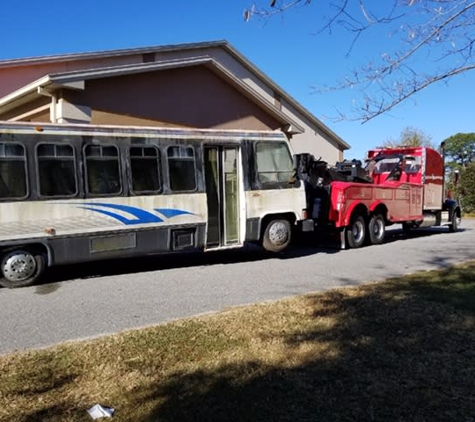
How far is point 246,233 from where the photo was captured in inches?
441

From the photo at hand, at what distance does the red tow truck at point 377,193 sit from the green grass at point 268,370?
669cm

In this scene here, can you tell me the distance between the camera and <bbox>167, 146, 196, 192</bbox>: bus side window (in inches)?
405

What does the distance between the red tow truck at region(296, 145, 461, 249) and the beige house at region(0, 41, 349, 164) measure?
411 centimetres

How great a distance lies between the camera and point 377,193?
48.7 ft

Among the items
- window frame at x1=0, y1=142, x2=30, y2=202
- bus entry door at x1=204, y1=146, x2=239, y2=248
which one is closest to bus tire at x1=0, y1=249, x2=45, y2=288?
window frame at x1=0, y1=142, x2=30, y2=202

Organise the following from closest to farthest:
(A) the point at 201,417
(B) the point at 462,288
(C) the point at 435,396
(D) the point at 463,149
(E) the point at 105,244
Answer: (A) the point at 201,417 → (C) the point at 435,396 → (B) the point at 462,288 → (E) the point at 105,244 → (D) the point at 463,149

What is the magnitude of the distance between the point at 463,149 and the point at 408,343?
254 feet

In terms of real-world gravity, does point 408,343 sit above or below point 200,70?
below

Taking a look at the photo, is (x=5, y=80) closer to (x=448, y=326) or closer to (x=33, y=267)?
(x=33, y=267)

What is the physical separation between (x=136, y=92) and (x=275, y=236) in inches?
243

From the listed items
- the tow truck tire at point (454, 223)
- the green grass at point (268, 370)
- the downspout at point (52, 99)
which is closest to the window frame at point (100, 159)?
the green grass at point (268, 370)

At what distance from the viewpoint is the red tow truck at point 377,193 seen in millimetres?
13516

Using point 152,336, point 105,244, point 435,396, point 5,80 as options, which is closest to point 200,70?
point 5,80

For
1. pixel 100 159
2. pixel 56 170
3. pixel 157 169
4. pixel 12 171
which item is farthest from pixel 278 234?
pixel 12 171
